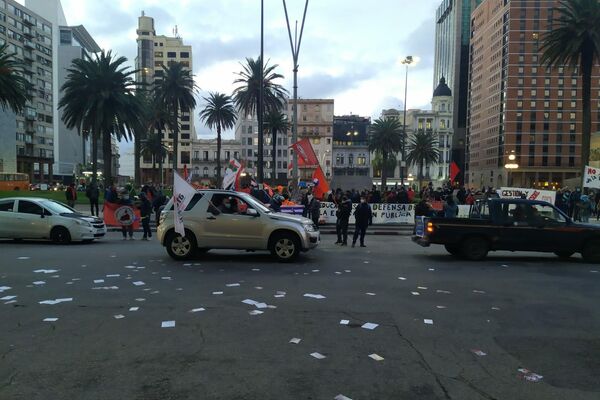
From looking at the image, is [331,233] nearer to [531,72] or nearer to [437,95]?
[531,72]

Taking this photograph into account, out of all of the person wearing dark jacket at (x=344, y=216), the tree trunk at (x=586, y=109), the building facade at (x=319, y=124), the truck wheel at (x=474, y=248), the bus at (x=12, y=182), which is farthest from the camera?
the building facade at (x=319, y=124)

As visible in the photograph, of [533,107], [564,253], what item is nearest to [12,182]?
[564,253]

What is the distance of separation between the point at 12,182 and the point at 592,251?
224 ft

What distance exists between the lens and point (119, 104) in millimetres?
36094

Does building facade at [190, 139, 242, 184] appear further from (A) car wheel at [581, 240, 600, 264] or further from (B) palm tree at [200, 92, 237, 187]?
(A) car wheel at [581, 240, 600, 264]

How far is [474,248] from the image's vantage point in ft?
39.9

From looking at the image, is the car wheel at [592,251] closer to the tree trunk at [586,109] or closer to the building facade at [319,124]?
the tree trunk at [586,109]

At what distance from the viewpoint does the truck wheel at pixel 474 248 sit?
12117 millimetres

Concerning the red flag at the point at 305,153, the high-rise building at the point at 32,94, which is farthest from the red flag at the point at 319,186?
the high-rise building at the point at 32,94

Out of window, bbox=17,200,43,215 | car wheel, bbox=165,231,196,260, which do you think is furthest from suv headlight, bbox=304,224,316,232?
window, bbox=17,200,43,215

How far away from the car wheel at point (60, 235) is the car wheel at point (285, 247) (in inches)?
297

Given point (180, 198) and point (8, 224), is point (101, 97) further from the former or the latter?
point (180, 198)

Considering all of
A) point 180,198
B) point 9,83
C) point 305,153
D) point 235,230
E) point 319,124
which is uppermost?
point 319,124

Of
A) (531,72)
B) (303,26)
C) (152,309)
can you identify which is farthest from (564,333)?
(531,72)
